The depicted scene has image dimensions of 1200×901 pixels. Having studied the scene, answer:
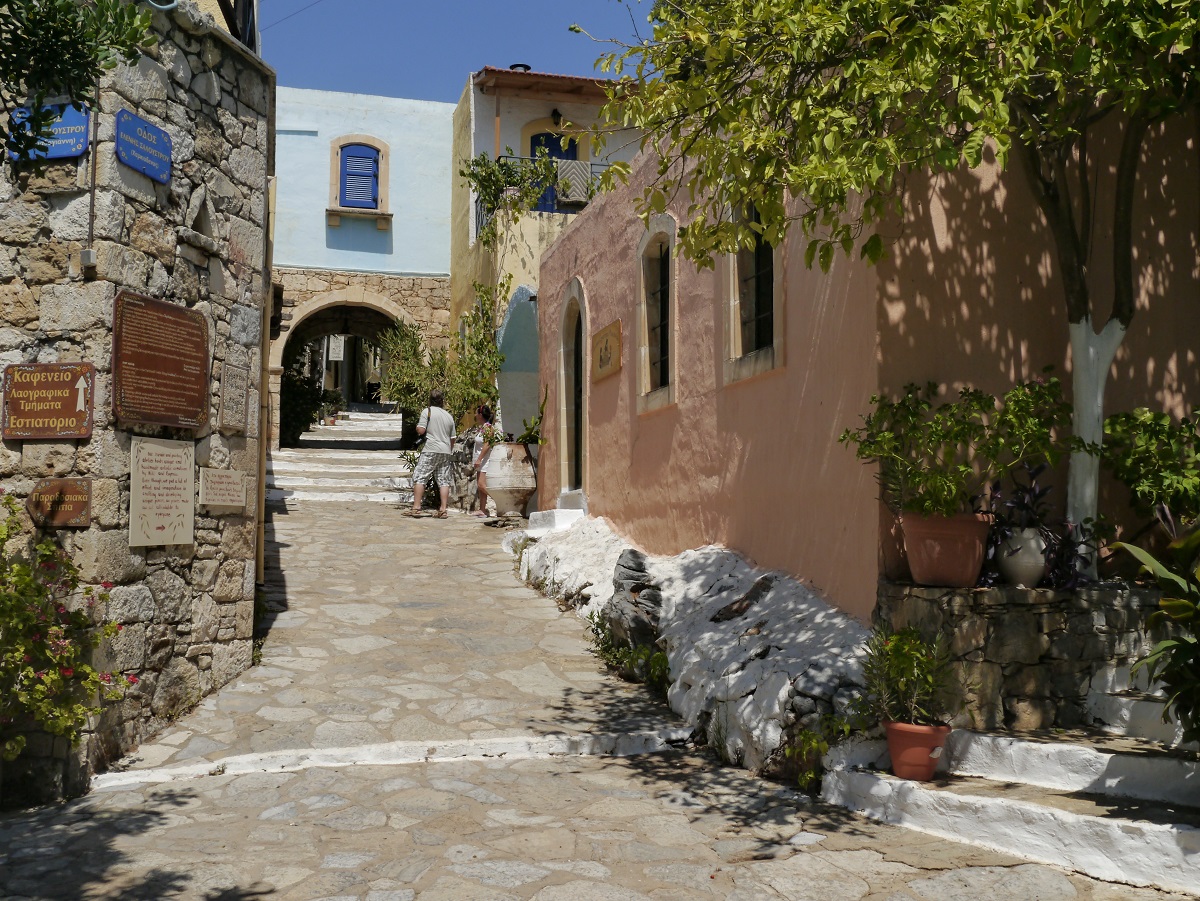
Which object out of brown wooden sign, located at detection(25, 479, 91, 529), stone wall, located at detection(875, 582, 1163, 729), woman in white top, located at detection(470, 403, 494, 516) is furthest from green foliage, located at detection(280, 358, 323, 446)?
stone wall, located at detection(875, 582, 1163, 729)

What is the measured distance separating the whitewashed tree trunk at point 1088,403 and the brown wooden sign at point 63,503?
205 inches

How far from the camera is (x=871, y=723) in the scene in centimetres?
524

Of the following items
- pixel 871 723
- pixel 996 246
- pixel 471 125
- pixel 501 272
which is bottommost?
pixel 871 723

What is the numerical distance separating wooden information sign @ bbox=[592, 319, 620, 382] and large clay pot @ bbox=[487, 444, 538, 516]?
8.12 feet

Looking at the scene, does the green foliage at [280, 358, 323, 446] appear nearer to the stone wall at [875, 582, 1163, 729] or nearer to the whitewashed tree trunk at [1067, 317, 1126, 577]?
the stone wall at [875, 582, 1163, 729]

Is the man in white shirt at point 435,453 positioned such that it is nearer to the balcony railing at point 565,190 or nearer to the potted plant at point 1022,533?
the balcony railing at point 565,190

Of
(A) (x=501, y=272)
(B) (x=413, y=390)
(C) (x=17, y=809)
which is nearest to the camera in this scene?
(C) (x=17, y=809)

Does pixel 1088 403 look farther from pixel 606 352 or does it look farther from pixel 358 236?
pixel 358 236

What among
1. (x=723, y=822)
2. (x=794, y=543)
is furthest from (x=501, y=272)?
(x=723, y=822)

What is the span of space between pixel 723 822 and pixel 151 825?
2.60 metres

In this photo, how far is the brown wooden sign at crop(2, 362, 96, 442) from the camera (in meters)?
5.60

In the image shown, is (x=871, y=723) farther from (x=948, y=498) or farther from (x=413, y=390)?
(x=413, y=390)

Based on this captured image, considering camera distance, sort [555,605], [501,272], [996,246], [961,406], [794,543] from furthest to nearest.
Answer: [501,272] → [555,605] → [794,543] → [996,246] → [961,406]

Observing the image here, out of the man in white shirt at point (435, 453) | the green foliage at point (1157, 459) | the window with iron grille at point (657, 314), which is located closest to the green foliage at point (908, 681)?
the green foliage at point (1157, 459)
